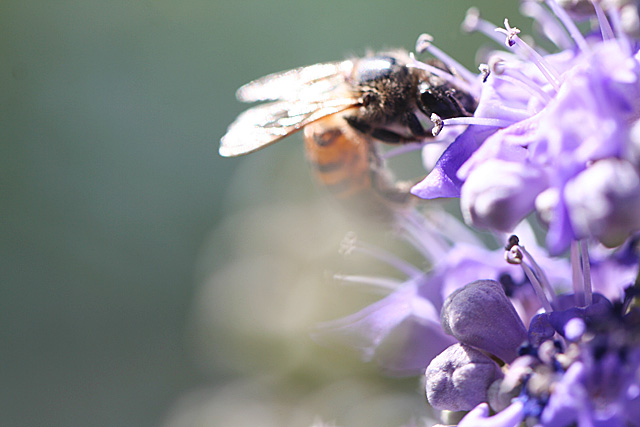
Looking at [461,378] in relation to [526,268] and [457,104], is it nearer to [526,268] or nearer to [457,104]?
[526,268]

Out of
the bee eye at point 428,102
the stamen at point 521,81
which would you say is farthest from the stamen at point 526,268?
the bee eye at point 428,102

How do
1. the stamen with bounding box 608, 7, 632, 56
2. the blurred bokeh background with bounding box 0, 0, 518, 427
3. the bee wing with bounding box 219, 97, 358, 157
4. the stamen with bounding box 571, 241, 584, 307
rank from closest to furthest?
1. the stamen with bounding box 608, 7, 632, 56
2. the stamen with bounding box 571, 241, 584, 307
3. the bee wing with bounding box 219, 97, 358, 157
4. the blurred bokeh background with bounding box 0, 0, 518, 427

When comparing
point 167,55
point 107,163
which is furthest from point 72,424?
point 167,55

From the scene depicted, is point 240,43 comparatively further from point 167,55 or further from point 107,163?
point 107,163

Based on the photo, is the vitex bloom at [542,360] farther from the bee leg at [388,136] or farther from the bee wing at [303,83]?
the bee wing at [303,83]

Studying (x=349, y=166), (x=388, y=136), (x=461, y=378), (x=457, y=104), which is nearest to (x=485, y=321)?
(x=461, y=378)

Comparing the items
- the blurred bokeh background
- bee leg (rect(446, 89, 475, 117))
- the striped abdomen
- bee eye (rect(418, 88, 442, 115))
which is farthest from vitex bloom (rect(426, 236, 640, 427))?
the blurred bokeh background

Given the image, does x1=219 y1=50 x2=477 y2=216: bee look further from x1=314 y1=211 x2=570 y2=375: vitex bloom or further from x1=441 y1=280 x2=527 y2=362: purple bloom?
x1=441 y1=280 x2=527 y2=362: purple bloom
